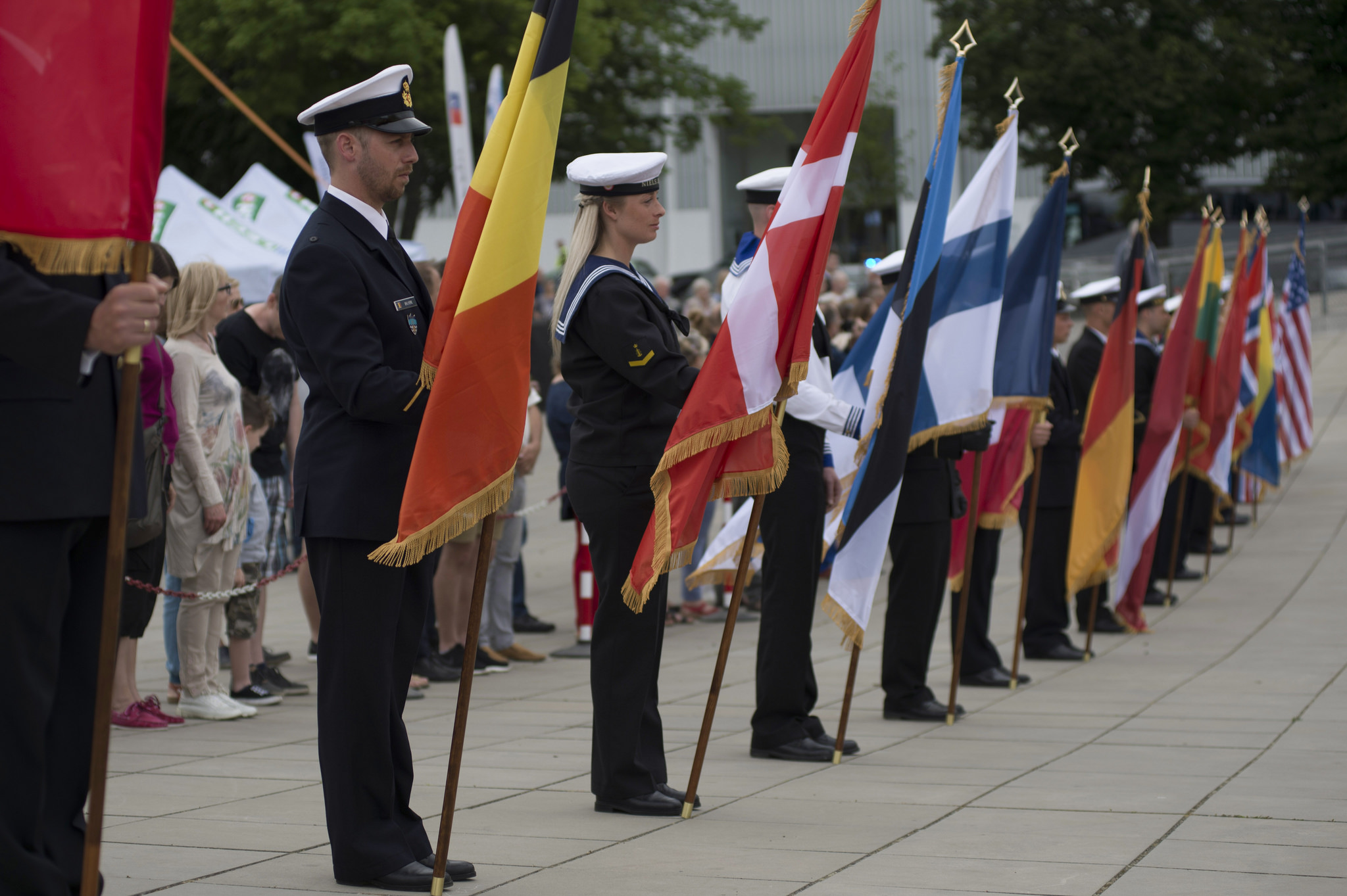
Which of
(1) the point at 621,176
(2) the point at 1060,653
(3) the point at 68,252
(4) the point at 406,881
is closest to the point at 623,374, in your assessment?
(1) the point at 621,176

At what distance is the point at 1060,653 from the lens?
932 centimetres

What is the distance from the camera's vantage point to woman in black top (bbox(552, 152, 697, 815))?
525 cm

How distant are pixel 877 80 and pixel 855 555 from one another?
43.7 m

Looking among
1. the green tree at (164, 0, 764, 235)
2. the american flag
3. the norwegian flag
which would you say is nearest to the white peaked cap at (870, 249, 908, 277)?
the norwegian flag

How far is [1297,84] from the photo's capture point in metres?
34.2

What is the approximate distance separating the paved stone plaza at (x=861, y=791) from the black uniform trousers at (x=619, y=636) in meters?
0.17

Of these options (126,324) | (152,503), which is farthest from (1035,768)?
(126,324)

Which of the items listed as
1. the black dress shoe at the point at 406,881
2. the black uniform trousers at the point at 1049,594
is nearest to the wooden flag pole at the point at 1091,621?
the black uniform trousers at the point at 1049,594

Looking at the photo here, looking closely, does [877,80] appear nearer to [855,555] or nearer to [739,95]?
[739,95]

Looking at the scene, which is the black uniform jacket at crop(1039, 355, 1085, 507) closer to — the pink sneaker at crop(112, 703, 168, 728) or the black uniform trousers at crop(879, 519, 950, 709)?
the black uniform trousers at crop(879, 519, 950, 709)

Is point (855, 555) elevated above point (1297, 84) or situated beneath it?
situated beneath

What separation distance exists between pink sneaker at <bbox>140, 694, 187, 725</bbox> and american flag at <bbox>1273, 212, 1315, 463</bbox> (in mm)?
12954

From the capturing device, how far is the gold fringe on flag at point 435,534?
410 centimetres

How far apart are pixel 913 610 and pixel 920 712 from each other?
1.58 feet
